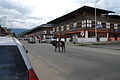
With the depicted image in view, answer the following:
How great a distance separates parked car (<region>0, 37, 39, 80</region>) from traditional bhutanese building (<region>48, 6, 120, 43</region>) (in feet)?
159

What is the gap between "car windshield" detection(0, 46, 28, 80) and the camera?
10.1 ft

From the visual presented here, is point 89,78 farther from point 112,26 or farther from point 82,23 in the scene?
point 112,26

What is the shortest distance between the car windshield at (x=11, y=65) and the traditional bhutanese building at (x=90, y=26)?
159ft

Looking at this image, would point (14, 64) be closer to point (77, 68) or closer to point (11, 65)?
point (11, 65)

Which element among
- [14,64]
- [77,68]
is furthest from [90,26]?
[14,64]

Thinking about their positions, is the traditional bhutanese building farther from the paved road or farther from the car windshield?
the car windshield

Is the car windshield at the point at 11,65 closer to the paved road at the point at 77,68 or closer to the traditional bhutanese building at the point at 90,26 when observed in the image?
the paved road at the point at 77,68

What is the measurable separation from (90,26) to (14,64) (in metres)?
51.9

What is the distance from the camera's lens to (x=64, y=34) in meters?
67.5

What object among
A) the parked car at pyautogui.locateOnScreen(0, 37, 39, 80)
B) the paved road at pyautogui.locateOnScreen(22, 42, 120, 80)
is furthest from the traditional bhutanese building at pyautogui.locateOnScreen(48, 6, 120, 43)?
the parked car at pyautogui.locateOnScreen(0, 37, 39, 80)

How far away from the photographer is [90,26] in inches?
2135

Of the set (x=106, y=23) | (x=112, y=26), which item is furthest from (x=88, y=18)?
(x=112, y=26)

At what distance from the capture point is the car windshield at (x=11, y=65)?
3.07m

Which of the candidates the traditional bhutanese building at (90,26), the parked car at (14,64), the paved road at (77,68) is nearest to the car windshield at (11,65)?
the parked car at (14,64)
